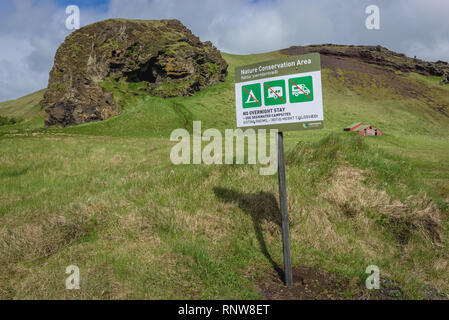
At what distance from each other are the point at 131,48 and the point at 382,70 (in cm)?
8140

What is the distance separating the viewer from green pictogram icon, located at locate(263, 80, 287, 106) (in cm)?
509

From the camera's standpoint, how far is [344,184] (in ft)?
26.0

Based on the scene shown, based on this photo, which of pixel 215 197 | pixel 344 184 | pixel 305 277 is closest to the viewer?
pixel 305 277

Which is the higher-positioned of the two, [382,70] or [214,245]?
[382,70]

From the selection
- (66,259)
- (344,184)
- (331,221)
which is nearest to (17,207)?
(66,259)

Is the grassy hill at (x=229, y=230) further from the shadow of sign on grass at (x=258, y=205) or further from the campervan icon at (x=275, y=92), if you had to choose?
the campervan icon at (x=275, y=92)

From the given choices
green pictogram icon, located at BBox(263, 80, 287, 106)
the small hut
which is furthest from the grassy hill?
the small hut

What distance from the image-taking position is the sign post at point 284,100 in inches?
191

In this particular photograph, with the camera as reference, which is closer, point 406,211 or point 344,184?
point 406,211

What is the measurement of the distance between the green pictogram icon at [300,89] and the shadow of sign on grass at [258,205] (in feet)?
9.73

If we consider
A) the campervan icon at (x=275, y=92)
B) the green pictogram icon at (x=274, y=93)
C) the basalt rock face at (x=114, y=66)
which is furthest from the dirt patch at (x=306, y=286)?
the basalt rock face at (x=114, y=66)

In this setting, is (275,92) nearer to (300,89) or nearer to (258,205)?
(300,89)
